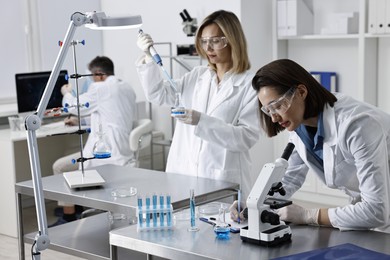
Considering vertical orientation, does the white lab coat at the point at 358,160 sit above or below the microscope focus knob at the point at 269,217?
above

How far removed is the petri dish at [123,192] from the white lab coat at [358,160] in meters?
0.86

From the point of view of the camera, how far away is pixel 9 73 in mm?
5781

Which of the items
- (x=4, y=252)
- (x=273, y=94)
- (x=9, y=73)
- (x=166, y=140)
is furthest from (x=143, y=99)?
(x=273, y=94)

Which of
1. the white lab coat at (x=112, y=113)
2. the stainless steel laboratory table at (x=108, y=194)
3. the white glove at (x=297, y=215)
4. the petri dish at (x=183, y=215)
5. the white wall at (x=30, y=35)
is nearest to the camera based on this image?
the white glove at (x=297, y=215)

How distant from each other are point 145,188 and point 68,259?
1339 millimetres

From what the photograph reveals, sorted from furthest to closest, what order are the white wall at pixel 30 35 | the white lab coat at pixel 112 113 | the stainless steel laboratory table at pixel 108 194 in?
the white wall at pixel 30 35
the white lab coat at pixel 112 113
the stainless steel laboratory table at pixel 108 194

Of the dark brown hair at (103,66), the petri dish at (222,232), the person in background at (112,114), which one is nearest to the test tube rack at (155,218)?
the petri dish at (222,232)

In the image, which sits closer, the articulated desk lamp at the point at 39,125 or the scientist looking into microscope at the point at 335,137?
the articulated desk lamp at the point at 39,125

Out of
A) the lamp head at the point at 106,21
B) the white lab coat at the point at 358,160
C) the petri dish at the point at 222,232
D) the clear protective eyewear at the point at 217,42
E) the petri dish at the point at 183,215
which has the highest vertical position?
the lamp head at the point at 106,21

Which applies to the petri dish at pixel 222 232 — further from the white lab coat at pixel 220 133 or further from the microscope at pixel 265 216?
the white lab coat at pixel 220 133

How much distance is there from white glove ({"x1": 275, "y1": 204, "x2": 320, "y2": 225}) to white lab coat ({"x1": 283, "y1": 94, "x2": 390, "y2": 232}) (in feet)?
0.22

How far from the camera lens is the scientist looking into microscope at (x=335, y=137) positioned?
2.11m

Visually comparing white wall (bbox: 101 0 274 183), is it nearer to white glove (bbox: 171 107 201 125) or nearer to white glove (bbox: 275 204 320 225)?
white glove (bbox: 171 107 201 125)

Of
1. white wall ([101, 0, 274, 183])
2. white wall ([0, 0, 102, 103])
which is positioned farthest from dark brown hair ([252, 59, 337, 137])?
white wall ([0, 0, 102, 103])
